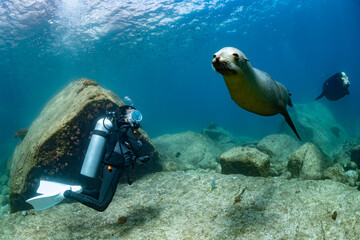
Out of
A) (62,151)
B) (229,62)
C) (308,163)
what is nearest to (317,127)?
(308,163)

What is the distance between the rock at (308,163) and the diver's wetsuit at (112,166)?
5.25 metres

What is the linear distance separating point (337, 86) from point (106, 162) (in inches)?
339

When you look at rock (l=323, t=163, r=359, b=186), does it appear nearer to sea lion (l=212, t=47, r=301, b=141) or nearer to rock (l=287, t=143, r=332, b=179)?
rock (l=287, t=143, r=332, b=179)

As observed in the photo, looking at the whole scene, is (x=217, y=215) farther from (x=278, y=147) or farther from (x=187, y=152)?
(x=278, y=147)

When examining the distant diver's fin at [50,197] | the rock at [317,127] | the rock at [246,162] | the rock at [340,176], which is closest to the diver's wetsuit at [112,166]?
the distant diver's fin at [50,197]

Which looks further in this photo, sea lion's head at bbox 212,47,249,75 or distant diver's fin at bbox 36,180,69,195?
distant diver's fin at bbox 36,180,69,195

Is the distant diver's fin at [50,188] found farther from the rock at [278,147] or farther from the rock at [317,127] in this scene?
the rock at [317,127]

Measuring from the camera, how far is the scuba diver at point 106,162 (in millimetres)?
4301

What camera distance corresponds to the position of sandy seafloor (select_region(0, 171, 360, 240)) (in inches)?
120

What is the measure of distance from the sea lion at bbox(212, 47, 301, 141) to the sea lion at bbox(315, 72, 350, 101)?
250 inches

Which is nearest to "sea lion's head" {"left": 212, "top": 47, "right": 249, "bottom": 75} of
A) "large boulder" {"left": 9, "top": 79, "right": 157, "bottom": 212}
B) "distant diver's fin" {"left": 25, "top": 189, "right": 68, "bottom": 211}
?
"distant diver's fin" {"left": 25, "top": 189, "right": 68, "bottom": 211}

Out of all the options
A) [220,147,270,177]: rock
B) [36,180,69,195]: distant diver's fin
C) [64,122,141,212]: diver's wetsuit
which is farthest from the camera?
[220,147,270,177]: rock

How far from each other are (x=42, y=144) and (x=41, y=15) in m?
20.2

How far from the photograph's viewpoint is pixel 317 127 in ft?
52.9
